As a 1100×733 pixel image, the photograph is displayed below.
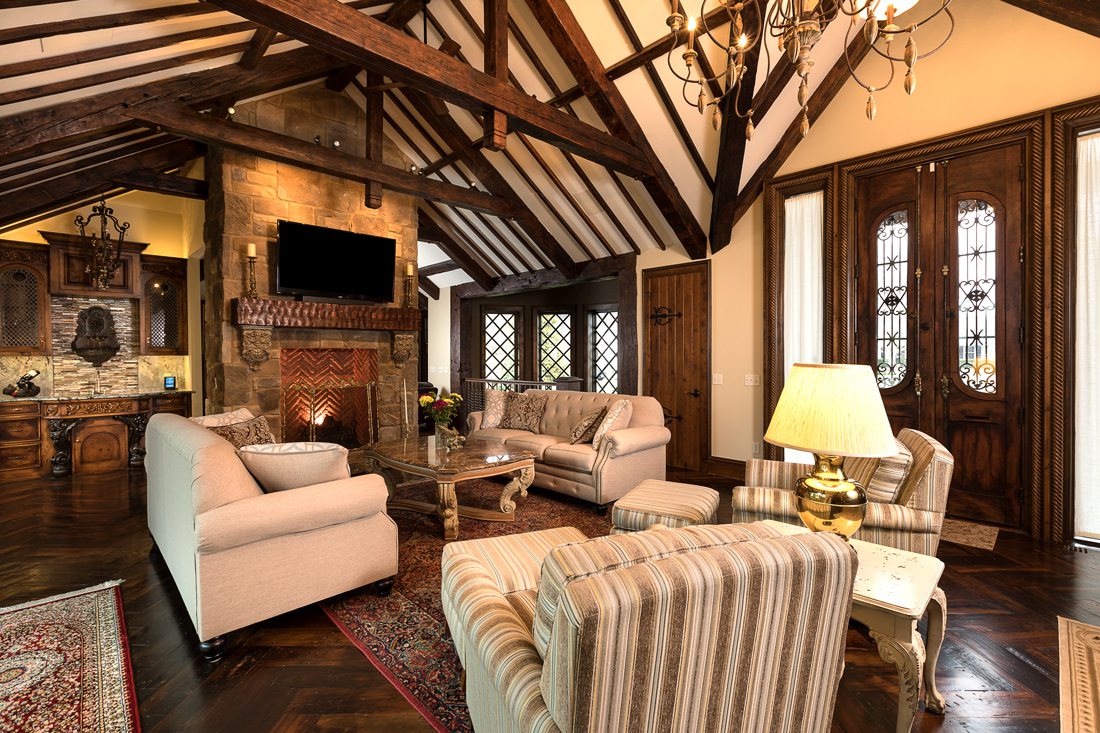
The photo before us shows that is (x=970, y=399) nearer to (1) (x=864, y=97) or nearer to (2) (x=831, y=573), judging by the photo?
(1) (x=864, y=97)

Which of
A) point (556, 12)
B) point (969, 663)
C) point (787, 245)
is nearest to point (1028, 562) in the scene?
point (969, 663)

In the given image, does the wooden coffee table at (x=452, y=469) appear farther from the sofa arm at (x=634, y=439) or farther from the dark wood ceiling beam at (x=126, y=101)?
the dark wood ceiling beam at (x=126, y=101)

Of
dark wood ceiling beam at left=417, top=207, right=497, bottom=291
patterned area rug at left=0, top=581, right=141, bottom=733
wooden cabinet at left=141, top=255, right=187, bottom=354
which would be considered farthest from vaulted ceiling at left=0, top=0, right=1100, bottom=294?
patterned area rug at left=0, top=581, right=141, bottom=733

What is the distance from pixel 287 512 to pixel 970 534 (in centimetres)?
430

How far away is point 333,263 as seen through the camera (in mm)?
5555

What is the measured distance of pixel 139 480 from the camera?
16.3 feet

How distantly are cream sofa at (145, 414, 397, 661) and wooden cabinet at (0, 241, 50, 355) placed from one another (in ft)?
14.6

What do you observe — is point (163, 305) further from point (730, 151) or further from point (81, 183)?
point (730, 151)

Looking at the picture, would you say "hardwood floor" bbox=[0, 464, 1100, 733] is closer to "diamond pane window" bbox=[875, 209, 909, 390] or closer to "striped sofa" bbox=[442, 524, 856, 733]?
"striped sofa" bbox=[442, 524, 856, 733]

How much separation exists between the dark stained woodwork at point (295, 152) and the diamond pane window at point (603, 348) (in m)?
3.67

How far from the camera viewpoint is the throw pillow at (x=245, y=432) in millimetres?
3036

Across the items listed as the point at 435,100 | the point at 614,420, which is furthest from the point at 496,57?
the point at 614,420

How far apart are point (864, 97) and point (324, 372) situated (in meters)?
5.86

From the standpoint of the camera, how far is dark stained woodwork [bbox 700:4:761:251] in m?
3.52
